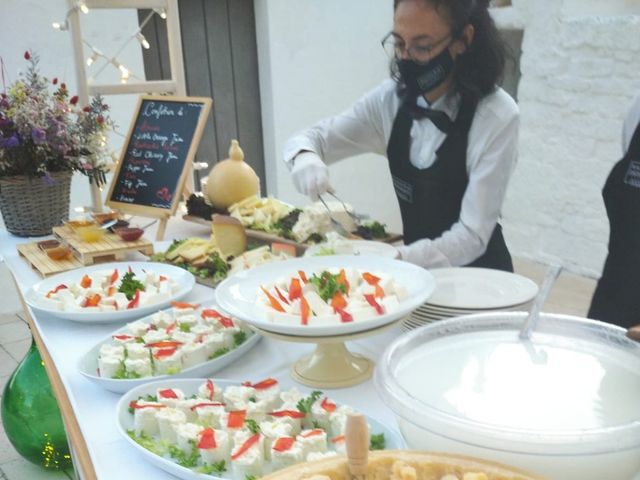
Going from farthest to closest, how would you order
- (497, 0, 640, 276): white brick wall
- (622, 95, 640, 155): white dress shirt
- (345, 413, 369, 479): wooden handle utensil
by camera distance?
1. (497, 0, 640, 276): white brick wall
2. (622, 95, 640, 155): white dress shirt
3. (345, 413, 369, 479): wooden handle utensil

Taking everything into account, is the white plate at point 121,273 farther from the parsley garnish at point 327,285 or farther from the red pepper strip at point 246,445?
the red pepper strip at point 246,445

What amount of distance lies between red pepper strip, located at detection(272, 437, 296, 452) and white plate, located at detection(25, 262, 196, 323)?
2.01ft

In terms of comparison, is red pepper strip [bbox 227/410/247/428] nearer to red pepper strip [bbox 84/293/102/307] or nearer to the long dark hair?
red pepper strip [bbox 84/293/102/307]

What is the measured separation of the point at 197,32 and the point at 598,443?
3.72 metres

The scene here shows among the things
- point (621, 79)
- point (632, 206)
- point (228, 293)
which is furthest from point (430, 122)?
point (621, 79)

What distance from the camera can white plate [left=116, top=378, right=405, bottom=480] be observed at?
82cm

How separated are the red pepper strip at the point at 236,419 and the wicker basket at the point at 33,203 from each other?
1.40 metres

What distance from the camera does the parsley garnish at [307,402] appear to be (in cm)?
92

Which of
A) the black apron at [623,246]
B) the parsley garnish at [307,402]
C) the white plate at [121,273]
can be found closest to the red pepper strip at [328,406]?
the parsley garnish at [307,402]

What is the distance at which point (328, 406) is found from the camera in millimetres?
920

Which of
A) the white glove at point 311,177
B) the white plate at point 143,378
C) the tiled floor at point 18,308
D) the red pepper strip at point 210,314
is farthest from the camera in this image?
the tiled floor at point 18,308

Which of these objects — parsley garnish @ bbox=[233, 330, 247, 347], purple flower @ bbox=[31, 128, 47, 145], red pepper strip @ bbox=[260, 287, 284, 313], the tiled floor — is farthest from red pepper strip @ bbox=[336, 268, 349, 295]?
the tiled floor

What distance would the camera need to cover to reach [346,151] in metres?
2.15

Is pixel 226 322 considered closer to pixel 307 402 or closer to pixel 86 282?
pixel 307 402
